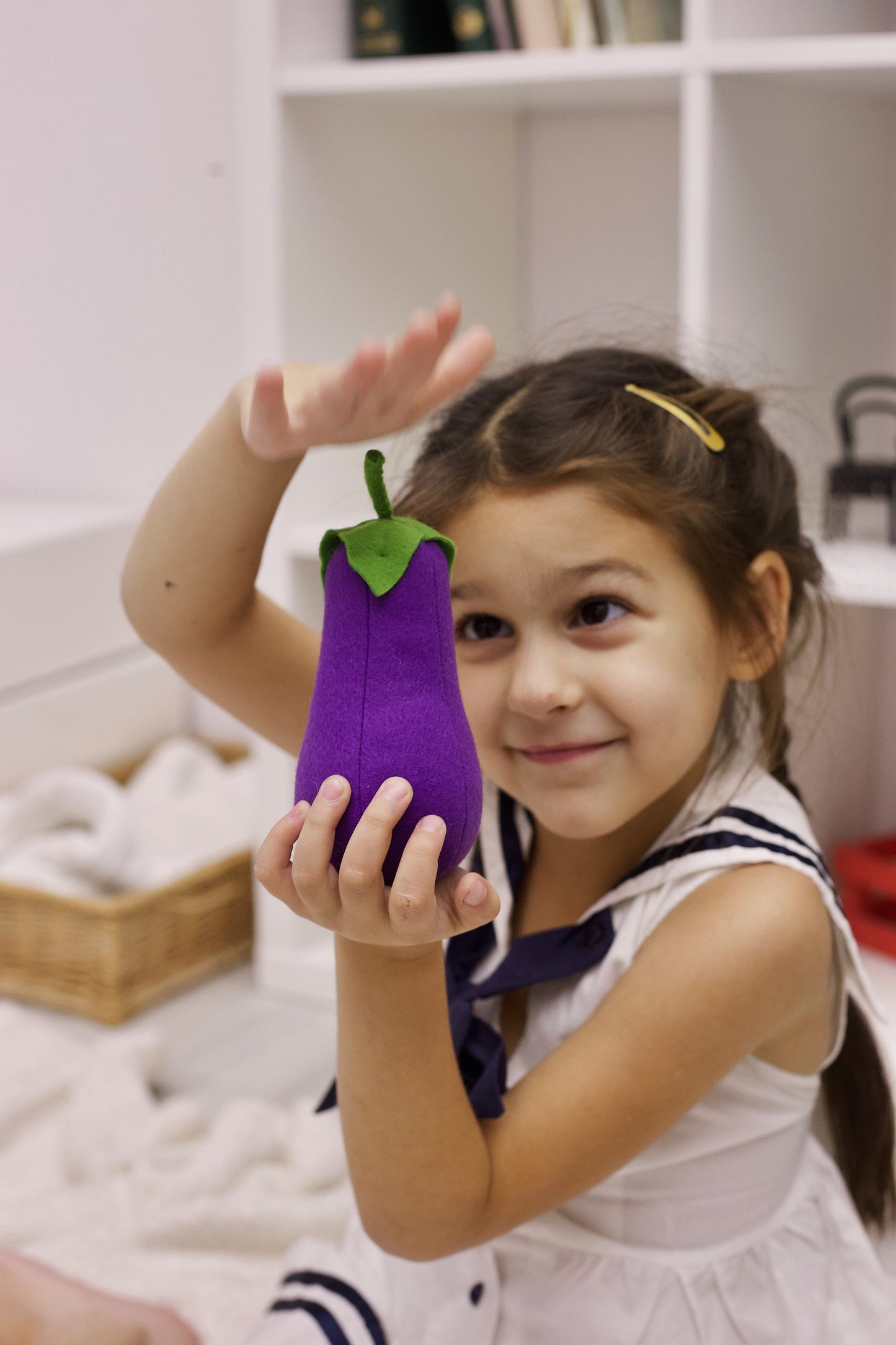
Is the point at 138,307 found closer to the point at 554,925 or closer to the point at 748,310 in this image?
the point at 748,310

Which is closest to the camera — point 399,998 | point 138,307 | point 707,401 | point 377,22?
point 399,998

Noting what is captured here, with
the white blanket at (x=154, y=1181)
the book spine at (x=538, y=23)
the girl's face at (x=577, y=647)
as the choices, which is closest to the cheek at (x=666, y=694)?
the girl's face at (x=577, y=647)

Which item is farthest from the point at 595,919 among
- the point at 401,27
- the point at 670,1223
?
the point at 401,27

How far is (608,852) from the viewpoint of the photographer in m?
0.82

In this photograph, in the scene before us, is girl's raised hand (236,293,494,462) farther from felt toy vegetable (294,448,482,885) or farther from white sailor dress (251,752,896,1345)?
white sailor dress (251,752,896,1345)

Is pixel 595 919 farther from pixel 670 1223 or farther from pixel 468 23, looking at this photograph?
pixel 468 23

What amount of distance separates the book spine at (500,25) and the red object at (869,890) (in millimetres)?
871

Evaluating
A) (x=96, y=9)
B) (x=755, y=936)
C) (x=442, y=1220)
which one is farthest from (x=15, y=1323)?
(x=96, y=9)

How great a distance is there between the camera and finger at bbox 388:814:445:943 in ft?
1.61

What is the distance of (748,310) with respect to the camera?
1.27 m

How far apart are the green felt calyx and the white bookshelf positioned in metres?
0.53

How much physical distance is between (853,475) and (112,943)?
0.86 meters

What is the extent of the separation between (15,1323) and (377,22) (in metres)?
1.20

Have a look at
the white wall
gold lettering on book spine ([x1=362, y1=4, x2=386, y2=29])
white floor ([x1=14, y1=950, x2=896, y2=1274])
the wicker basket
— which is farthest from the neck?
the white wall
